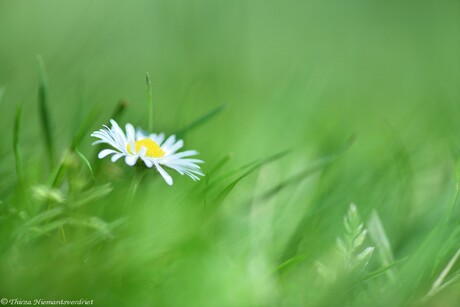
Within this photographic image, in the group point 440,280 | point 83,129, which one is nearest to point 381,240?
point 440,280

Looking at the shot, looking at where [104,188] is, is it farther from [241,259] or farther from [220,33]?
[220,33]

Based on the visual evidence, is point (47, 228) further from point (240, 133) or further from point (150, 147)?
point (240, 133)

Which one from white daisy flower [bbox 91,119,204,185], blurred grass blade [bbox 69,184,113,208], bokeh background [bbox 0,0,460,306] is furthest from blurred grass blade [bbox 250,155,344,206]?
blurred grass blade [bbox 69,184,113,208]

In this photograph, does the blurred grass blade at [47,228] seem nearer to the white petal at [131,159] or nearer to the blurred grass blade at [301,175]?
the white petal at [131,159]

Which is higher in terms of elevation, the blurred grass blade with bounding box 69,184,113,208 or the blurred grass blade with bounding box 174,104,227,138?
the blurred grass blade with bounding box 174,104,227,138

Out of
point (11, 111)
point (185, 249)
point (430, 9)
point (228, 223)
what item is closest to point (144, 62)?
point (11, 111)

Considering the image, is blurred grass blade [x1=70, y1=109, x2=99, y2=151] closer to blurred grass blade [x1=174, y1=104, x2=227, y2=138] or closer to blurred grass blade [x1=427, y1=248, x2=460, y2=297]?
blurred grass blade [x1=174, y1=104, x2=227, y2=138]
